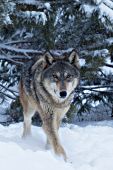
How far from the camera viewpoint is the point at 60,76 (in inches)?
268

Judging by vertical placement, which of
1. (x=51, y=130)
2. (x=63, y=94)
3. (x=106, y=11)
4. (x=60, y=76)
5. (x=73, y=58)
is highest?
(x=106, y=11)

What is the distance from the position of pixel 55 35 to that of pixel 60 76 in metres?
3.80

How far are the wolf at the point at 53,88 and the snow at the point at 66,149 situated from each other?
0.31 m

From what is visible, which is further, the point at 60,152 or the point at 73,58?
the point at 73,58

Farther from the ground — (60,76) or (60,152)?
(60,76)

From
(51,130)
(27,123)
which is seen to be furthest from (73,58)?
(27,123)

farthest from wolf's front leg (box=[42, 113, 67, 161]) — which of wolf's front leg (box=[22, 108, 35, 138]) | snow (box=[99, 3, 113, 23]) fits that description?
snow (box=[99, 3, 113, 23])

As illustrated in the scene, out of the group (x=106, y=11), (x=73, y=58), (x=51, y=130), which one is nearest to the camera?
(x=51, y=130)

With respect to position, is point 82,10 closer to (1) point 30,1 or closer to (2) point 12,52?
(1) point 30,1

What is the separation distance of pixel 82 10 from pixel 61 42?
1129mm

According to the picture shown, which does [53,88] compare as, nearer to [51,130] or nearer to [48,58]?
[48,58]

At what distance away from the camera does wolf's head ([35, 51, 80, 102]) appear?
670cm

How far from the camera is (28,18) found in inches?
402

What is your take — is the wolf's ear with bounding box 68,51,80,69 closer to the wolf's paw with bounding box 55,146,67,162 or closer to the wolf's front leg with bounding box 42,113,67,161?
the wolf's front leg with bounding box 42,113,67,161
